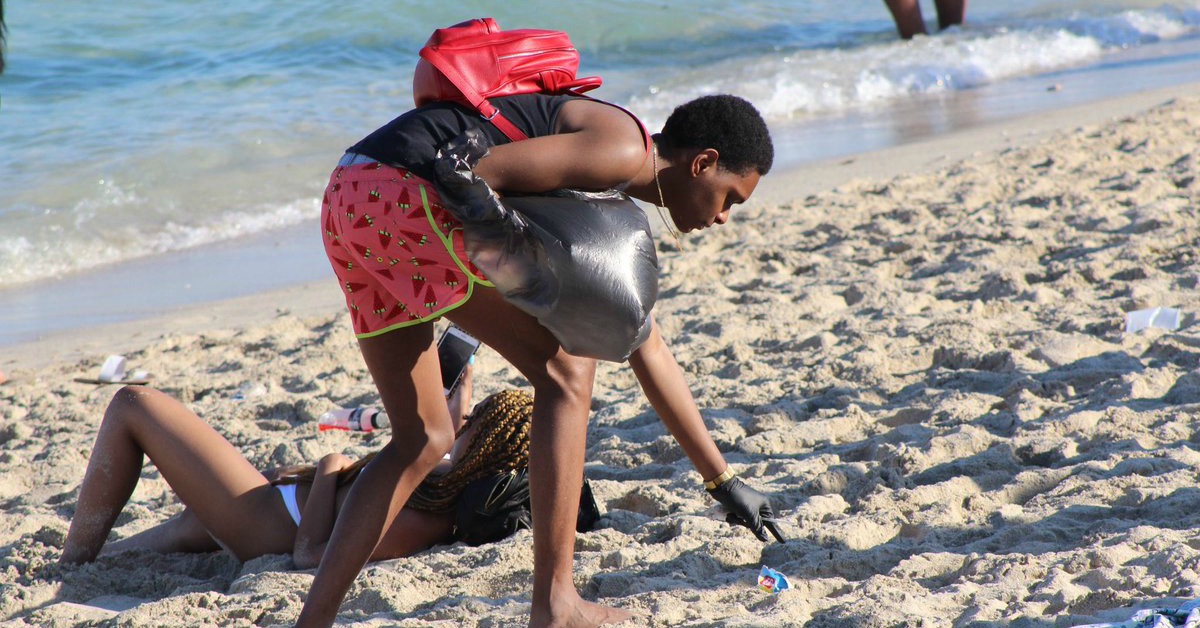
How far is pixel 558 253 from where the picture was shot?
6.73ft

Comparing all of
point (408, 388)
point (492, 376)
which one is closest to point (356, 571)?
point (408, 388)

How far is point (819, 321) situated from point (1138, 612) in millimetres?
2363

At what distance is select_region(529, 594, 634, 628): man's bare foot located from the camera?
225cm

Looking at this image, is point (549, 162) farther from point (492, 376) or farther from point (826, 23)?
point (826, 23)

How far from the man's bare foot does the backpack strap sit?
36.6 inches

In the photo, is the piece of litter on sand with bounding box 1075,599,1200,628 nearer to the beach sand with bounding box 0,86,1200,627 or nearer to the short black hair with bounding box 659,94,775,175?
the beach sand with bounding box 0,86,1200,627

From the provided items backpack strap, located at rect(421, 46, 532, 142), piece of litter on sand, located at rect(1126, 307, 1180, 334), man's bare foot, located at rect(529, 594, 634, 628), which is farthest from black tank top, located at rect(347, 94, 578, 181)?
piece of litter on sand, located at rect(1126, 307, 1180, 334)

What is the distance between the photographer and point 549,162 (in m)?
2.04

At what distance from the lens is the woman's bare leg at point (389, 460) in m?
2.26

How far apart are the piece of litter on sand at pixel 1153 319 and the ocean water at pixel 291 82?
13.2 ft

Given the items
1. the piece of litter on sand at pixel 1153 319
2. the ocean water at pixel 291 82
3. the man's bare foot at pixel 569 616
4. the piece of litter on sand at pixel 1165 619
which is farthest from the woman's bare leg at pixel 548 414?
the ocean water at pixel 291 82

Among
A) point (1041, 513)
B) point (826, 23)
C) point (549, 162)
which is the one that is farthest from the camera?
point (826, 23)

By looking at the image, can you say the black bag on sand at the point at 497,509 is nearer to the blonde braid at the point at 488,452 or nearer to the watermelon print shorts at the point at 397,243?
the blonde braid at the point at 488,452

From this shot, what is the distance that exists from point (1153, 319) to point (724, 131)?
2.39m
